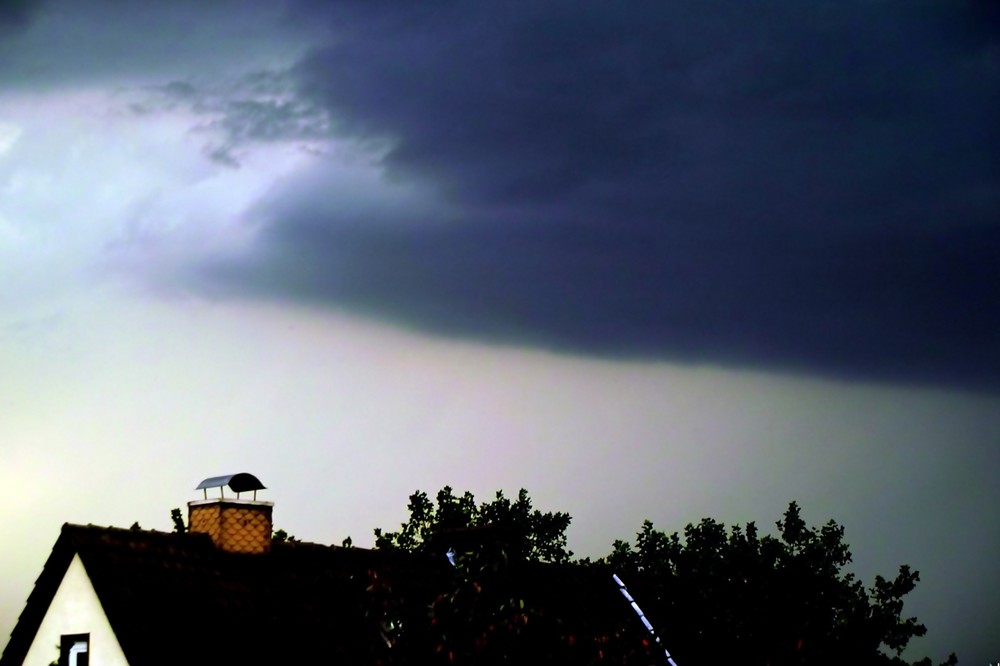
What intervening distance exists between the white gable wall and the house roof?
0.29 metres

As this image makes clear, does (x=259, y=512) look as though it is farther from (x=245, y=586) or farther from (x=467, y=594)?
(x=467, y=594)

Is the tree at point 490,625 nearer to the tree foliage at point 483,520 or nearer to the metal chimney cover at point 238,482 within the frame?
the metal chimney cover at point 238,482

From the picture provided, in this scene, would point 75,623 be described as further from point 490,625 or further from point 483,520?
point 483,520

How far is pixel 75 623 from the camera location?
28.2 metres

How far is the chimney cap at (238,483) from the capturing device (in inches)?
1255

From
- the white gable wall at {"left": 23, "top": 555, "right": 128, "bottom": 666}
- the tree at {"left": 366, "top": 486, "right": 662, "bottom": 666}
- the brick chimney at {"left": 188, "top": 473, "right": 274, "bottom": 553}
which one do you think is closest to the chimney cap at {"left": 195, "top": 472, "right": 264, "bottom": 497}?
the brick chimney at {"left": 188, "top": 473, "right": 274, "bottom": 553}

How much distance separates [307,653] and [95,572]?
5249 mm

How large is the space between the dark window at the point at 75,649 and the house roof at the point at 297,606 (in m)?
1.31

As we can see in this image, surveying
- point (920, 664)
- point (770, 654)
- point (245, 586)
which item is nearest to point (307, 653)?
point (245, 586)

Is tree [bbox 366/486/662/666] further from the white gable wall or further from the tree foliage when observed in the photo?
the tree foliage

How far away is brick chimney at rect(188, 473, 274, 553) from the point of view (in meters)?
31.6

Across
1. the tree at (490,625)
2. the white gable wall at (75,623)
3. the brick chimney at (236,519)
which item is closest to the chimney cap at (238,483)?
the brick chimney at (236,519)

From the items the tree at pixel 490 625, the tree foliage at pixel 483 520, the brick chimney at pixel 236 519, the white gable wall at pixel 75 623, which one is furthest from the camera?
the tree foliage at pixel 483 520

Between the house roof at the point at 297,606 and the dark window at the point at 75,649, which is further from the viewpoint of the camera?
the dark window at the point at 75,649
